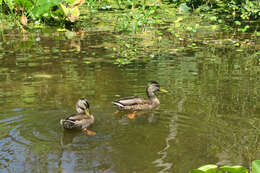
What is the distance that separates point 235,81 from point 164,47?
3522mm

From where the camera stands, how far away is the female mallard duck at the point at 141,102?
310 inches

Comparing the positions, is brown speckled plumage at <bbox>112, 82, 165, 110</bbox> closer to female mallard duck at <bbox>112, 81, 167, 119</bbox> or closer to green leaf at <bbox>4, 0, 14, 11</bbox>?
female mallard duck at <bbox>112, 81, 167, 119</bbox>

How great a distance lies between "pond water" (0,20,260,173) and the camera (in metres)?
6.02

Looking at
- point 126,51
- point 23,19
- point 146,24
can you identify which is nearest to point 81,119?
Answer: point 126,51

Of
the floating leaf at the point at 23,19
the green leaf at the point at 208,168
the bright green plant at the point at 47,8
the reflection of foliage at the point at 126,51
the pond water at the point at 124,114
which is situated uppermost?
the bright green plant at the point at 47,8

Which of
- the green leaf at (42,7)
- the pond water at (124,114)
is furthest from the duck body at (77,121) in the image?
the green leaf at (42,7)

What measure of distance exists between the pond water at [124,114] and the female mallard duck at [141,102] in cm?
16

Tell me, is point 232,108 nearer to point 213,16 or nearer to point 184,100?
point 184,100

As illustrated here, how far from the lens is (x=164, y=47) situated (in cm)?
1241

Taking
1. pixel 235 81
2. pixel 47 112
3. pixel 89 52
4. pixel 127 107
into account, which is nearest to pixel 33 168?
pixel 47 112

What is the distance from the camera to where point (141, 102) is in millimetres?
8250

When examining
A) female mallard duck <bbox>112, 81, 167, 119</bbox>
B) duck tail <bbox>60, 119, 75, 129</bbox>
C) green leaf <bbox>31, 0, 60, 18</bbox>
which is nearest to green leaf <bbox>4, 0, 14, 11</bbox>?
green leaf <bbox>31, 0, 60, 18</bbox>

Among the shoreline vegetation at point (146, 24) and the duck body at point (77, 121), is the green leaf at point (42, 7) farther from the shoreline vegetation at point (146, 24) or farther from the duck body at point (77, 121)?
the duck body at point (77, 121)

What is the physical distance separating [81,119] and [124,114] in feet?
4.23
